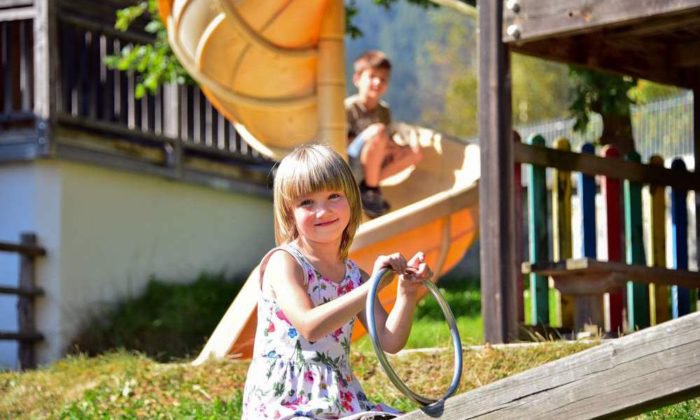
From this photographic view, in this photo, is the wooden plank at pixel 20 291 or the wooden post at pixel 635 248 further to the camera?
the wooden plank at pixel 20 291

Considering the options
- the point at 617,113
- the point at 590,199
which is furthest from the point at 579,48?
the point at 617,113

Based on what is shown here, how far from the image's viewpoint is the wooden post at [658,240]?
8516 millimetres

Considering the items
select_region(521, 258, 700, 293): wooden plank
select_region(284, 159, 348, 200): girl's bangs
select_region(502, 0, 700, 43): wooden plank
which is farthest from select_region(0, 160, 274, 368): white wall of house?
select_region(284, 159, 348, 200): girl's bangs

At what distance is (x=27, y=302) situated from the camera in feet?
43.2

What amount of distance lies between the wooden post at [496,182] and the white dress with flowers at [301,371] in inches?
113

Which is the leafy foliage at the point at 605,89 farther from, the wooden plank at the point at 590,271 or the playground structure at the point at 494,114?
the wooden plank at the point at 590,271

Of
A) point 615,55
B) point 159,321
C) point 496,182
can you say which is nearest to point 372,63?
point 615,55

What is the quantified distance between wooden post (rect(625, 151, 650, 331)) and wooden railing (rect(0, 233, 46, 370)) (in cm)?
642

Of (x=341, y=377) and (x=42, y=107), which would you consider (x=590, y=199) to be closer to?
(x=341, y=377)

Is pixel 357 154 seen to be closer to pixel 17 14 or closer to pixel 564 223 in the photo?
pixel 564 223

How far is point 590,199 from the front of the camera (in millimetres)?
8156

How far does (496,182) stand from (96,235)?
24.4 feet

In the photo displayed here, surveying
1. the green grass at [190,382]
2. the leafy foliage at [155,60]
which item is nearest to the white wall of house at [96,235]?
the leafy foliage at [155,60]

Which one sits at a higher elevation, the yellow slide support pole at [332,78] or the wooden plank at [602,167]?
the yellow slide support pole at [332,78]
